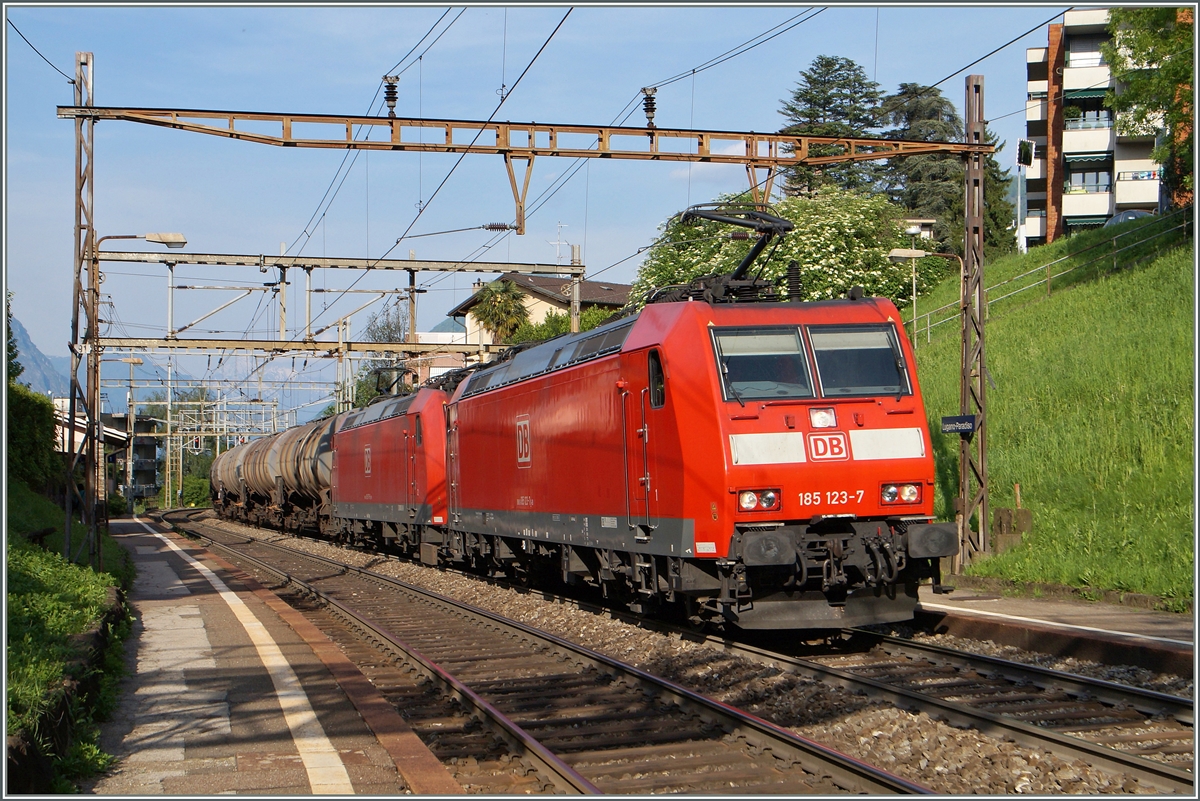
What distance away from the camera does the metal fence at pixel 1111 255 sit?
32875 mm

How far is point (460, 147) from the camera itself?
16.7m

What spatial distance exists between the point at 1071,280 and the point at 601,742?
3188cm

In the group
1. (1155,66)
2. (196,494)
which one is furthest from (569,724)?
(196,494)

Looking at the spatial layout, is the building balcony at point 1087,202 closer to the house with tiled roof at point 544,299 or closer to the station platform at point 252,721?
the house with tiled roof at point 544,299

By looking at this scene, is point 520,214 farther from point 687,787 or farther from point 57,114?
point 687,787

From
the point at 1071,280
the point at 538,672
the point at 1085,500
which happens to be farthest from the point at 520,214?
the point at 1071,280

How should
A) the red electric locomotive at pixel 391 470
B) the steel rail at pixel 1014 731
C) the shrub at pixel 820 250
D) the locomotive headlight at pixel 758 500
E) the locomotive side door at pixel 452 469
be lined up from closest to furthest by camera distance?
the steel rail at pixel 1014 731 < the locomotive headlight at pixel 758 500 < the locomotive side door at pixel 452 469 < the red electric locomotive at pixel 391 470 < the shrub at pixel 820 250

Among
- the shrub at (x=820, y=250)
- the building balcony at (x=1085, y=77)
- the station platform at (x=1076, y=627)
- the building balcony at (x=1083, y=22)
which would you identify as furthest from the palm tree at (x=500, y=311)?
the station platform at (x=1076, y=627)

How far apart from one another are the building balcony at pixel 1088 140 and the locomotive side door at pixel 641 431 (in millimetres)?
50310

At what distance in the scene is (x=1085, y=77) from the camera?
2122 inches

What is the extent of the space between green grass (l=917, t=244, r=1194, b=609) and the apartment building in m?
26.7

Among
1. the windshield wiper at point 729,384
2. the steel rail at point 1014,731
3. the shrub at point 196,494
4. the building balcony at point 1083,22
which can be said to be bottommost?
the steel rail at point 1014,731

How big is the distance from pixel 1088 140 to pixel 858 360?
50449 millimetres

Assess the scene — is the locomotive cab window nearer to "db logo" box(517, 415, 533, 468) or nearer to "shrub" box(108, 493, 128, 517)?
"db logo" box(517, 415, 533, 468)
